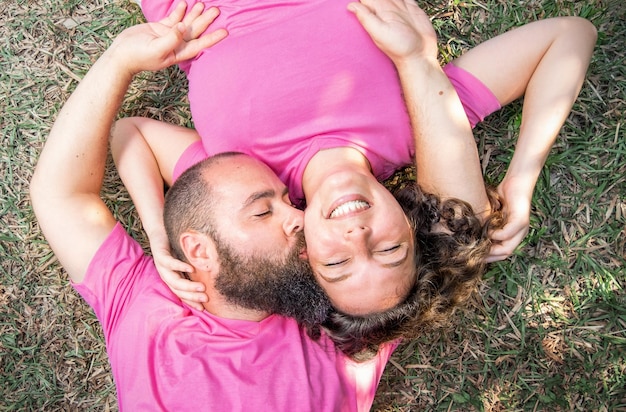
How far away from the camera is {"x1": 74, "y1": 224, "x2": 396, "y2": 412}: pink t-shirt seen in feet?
9.12

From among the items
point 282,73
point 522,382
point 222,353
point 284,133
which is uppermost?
point 282,73

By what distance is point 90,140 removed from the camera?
10.1 ft

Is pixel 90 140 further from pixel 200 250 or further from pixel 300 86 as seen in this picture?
pixel 300 86

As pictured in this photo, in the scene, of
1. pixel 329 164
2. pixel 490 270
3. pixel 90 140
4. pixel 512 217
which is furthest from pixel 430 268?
pixel 90 140

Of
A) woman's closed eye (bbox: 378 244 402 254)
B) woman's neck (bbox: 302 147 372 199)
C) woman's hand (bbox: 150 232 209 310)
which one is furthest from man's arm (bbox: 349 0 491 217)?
woman's hand (bbox: 150 232 209 310)

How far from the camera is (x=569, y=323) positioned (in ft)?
11.4

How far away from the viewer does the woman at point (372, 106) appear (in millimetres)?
Result: 2895

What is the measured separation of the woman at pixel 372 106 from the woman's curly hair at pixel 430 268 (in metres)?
0.01

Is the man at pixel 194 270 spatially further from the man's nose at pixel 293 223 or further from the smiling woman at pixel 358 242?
the smiling woman at pixel 358 242

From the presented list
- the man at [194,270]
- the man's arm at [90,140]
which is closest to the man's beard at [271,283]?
the man at [194,270]

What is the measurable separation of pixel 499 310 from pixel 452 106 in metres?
1.41

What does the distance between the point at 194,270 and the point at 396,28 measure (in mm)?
1629

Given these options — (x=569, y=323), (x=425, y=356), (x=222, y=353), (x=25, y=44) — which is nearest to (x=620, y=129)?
(x=569, y=323)

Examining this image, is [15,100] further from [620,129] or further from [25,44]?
[620,129]
